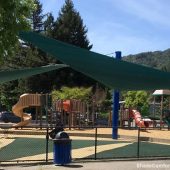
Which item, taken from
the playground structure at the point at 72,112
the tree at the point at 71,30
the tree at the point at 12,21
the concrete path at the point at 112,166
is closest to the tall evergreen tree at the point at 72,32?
the tree at the point at 71,30

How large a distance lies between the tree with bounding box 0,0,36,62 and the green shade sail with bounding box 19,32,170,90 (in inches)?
37.8

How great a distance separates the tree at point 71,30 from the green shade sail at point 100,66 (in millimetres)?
60278

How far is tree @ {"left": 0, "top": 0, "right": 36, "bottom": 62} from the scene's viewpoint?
10.6 meters

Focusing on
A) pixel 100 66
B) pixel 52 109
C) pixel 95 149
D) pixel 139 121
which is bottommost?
pixel 95 149

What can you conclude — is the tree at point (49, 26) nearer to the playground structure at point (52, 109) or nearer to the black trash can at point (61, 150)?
the playground structure at point (52, 109)

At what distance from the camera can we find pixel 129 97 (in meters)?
65.2

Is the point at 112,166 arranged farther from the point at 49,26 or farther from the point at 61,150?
the point at 49,26

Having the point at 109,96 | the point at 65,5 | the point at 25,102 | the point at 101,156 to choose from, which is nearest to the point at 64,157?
the point at 101,156

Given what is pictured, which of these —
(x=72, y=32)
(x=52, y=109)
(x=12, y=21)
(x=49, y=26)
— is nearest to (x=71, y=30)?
(x=72, y=32)

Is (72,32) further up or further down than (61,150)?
further up

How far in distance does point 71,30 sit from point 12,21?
6528cm

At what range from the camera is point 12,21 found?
35.2 ft

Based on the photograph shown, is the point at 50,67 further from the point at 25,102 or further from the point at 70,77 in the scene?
the point at 70,77

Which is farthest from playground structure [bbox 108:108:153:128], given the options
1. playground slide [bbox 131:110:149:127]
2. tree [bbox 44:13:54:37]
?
tree [bbox 44:13:54:37]
